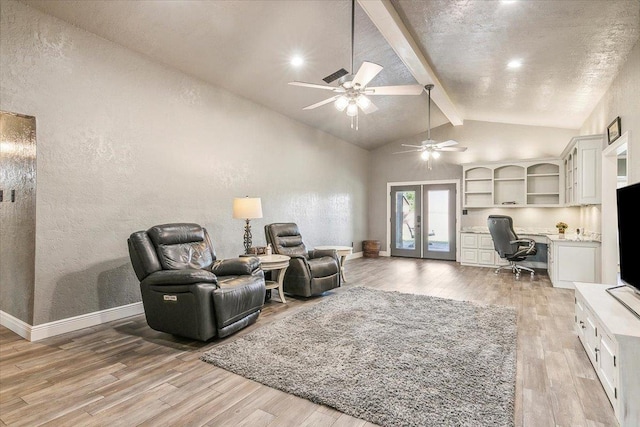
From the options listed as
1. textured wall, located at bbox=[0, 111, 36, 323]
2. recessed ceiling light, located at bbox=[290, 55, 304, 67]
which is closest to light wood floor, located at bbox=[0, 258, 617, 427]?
textured wall, located at bbox=[0, 111, 36, 323]

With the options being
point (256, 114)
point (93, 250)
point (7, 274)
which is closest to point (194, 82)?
point (256, 114)

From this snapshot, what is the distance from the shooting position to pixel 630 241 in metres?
2.47

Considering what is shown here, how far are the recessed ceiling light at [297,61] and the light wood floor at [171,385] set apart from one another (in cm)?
330

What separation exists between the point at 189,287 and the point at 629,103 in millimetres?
4785

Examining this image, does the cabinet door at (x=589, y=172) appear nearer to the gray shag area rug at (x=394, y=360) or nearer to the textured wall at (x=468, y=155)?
the gray shag area rug at (x=394, y=360)

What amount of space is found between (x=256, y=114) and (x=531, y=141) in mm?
5931

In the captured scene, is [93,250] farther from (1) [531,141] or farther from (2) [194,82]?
(1) [531,141]

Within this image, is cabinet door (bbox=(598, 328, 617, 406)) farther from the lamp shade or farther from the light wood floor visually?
the lamp shade

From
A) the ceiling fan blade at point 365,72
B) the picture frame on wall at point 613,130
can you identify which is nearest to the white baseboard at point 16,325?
the ceiling fan blade at point 365,72

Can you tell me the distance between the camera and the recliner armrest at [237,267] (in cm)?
354

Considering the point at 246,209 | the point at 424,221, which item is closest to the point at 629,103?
the point at 246,209

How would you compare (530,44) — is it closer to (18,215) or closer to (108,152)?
(108,152)

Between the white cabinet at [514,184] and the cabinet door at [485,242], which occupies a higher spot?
the white cabinet at [514,184]

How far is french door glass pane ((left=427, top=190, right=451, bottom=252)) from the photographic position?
822cm
